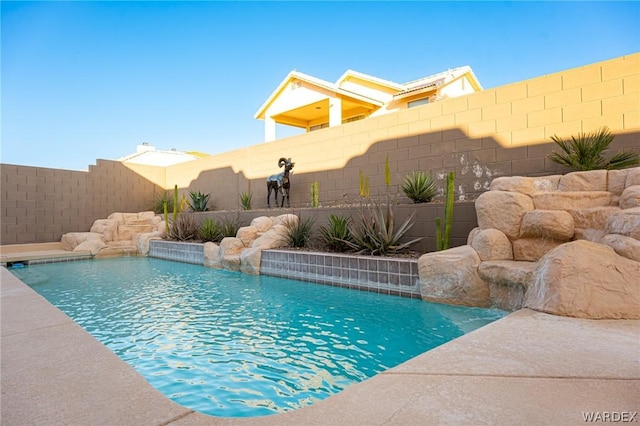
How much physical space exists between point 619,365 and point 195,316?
3.91m

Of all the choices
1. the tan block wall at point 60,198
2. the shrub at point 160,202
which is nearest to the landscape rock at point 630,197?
the shrub at point 160,202

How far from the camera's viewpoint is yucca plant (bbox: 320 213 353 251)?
6.79m

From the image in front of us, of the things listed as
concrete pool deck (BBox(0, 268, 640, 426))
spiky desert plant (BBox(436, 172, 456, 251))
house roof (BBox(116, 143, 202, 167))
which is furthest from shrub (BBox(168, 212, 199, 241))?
house roof (BBox(116, 143, 202, 167))

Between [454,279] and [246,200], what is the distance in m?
8.18

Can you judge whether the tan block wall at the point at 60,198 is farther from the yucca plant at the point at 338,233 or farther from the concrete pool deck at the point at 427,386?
the concrete pool deck at the point at 427,386

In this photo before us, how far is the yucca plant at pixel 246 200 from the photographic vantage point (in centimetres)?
1149

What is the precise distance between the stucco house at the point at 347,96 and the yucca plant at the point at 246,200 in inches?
191

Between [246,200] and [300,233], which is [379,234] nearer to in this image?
[300,233]

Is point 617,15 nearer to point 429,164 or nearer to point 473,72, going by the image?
point 429,164

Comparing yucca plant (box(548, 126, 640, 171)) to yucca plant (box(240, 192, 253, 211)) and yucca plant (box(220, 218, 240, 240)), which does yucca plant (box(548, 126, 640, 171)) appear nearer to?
yucca plant (box(220, 218, 240, 240))

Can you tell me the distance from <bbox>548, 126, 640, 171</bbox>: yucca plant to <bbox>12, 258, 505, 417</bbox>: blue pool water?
119 inches

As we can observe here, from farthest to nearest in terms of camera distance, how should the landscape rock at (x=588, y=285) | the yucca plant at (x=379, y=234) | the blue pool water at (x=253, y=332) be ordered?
1. the yucca plant at (x=379, y=234)
2. the landscape rock at (x=588, y=285)
3. the blue pool water at (x=253, y=332)

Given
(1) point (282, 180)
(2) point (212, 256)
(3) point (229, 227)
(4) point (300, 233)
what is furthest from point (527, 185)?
(3) point (229, 227)

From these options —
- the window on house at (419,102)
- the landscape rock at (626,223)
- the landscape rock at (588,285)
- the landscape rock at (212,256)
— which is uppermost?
the window on house at (419,102)
